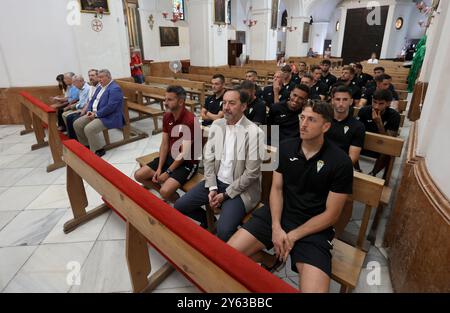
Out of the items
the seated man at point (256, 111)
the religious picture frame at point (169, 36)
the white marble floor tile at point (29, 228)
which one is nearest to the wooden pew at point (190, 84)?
the seated man at point (256, 111)

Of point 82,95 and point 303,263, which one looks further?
point 82,95

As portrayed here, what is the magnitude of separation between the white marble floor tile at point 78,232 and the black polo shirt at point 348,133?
2.56 m

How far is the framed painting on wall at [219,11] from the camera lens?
374 inches

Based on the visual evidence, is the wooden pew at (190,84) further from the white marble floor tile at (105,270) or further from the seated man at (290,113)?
the white marble floor tile at (105,270)

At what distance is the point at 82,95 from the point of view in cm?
490

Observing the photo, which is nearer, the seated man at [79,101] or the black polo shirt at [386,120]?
the black polo shirt at [386,120]

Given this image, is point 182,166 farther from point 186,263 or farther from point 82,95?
point 82,95

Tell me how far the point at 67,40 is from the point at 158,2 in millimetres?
7909

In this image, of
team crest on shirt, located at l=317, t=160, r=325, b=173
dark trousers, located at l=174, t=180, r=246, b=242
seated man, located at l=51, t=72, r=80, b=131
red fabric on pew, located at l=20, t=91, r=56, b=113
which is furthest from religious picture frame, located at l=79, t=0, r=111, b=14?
team crest on shirt, located at l=317, t=160, r=325, b=173

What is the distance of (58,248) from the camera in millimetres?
2436

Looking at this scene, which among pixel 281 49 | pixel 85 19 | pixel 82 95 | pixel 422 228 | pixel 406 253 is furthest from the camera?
pixel 281 49

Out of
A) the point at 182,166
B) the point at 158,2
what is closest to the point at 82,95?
the point at 182,166

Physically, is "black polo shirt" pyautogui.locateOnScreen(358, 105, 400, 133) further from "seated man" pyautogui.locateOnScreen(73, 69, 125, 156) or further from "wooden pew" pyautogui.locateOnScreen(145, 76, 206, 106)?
"seated man" pyautogui.locateOnScreen(73, 69, 125, 156)

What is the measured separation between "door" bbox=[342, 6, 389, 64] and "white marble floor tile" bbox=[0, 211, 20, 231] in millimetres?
19879
